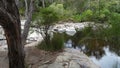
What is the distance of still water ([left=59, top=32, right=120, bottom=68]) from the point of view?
625cm

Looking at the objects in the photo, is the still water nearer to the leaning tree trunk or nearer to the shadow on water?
the shadow on water

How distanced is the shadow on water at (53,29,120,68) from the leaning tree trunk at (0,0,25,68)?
2488mm

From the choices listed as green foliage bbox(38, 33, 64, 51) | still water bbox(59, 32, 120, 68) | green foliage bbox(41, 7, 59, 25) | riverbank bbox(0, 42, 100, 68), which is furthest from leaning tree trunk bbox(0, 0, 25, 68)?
still water bbox(59, 32, 120, 68)

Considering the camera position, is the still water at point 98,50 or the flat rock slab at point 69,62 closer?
the flat rock slab at point 69,62

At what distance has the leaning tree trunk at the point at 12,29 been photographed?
3.48 meters

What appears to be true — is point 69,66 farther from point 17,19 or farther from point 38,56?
point 17,19

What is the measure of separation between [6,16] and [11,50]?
792 millimetres

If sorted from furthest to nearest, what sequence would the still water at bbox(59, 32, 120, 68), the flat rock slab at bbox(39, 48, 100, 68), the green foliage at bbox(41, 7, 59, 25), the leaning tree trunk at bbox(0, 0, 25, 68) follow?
the still water at bbox(59, 32, 120, 68)
the green foliage at bbox(41, 7, 59, 25)
the flat rock slab at bbox(39, 48, 100, 68)
the leaning tree trunk at bbox(0, 0, 25, 68)

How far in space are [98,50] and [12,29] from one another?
4.20m

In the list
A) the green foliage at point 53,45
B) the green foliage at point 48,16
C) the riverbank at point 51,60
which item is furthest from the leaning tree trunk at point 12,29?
the green foliage at point 48,16

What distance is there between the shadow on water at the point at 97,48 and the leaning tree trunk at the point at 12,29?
249 centimetres

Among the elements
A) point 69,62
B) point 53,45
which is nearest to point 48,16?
point 53,45

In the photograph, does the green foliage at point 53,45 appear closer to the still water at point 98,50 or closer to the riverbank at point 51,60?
the riverbank at point 51,60

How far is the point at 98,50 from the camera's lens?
7445 millimetres
